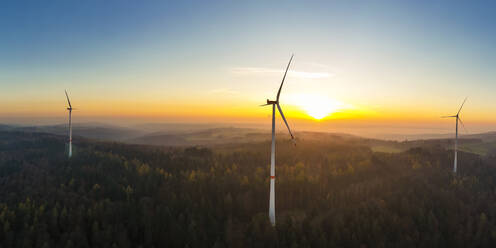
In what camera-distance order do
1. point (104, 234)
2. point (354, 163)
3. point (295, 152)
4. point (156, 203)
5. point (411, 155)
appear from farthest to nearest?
point (295, 152)
point (411, 155)
point (354, 163)
point (156, 203)
point (104, 234)

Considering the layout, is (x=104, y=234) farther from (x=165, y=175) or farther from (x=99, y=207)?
(x=165, y=175)

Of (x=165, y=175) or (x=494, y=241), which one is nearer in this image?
(x=494, y=241)

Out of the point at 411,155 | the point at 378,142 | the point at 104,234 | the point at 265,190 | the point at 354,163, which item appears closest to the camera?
the point at 104,234

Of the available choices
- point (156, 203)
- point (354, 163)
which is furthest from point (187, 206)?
point (354, 163)

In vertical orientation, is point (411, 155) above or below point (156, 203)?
above

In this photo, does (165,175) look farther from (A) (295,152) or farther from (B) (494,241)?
(B) (494,241)

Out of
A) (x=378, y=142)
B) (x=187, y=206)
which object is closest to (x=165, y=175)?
(x=187, y=206)
